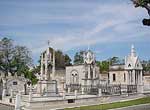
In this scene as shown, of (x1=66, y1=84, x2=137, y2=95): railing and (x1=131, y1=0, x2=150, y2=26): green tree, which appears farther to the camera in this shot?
(x1=66, y1=84, x2=137, y2=95): railing

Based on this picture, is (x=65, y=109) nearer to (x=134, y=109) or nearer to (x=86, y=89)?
(x=134, y=109)

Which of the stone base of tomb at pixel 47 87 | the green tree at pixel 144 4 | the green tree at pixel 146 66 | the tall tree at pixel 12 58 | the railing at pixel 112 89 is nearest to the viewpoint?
the green tree at pixel 144 4

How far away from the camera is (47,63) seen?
38.7m

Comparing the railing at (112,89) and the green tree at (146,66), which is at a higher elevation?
the green tree at (146,66)

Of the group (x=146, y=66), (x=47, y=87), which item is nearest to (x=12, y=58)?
(x=47, y=87)

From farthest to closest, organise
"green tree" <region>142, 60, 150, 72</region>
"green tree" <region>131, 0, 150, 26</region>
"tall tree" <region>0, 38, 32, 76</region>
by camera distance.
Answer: "green tree" <region>142, 60, 150, 72</region>
"tall tree" <region>0, 38, 32, 76</region>
"green tree" <region>131, 0, 150, 26</region>

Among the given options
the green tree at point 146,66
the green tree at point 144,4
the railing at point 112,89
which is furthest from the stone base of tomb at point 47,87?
the green tree at point 146,66

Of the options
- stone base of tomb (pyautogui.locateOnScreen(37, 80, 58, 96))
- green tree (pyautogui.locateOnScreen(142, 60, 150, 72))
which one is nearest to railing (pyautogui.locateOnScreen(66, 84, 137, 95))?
stone base of tomb (pyautogui.locateOnScreen(37, 80, 58, 96))

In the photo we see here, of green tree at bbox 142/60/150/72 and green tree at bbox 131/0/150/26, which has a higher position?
green tree at bbox 131/0/150/26

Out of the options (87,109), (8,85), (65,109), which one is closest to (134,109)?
(87,109)

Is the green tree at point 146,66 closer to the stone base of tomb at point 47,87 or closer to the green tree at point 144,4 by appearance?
the stone base of tomb at point 47,87

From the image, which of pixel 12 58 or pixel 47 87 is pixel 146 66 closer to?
pixel 12 58

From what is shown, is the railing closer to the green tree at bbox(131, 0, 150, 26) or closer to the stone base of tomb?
the stone base of tomb

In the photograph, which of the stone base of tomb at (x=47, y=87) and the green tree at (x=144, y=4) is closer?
the green tree at (x=144, y=4)
